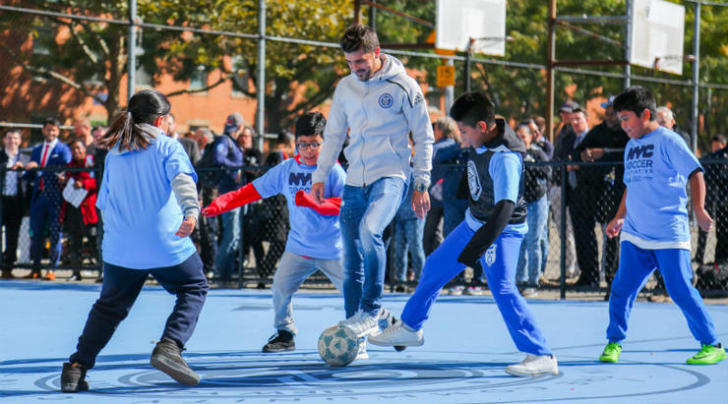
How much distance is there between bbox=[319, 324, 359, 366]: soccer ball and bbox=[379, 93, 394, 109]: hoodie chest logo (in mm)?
1337

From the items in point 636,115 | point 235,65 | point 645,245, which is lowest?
point 645,245

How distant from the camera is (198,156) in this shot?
44.4 feet

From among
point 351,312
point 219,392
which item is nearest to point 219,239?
point 351,312

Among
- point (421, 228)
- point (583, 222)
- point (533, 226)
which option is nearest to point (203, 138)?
point (421, 228)

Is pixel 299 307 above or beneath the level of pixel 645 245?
beneath

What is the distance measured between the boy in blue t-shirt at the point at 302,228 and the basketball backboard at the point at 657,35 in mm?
17245

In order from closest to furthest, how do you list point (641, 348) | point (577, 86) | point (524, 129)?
1. point (641, 348)
2. point (524, 129)
3. point (577, 86)

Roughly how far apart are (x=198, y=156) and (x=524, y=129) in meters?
4.00

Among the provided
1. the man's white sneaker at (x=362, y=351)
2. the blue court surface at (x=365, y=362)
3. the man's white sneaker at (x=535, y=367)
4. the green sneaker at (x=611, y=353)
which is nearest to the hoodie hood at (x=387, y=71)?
the man's white sneaker at (x=362, y=351)

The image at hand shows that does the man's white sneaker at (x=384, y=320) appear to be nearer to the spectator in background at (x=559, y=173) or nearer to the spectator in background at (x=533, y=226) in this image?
the spectator in background at (x=533, y=226)

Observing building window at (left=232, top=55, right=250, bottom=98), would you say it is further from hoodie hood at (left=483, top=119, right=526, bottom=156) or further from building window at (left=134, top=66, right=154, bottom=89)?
hoodie hood at (left=483, top=119, right=526, bottom=156)

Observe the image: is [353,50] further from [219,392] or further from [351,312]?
[219,392]

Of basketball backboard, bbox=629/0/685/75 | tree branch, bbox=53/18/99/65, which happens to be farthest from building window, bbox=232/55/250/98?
basketball backboard, bbox=629/0/685/75

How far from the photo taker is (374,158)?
6.60 meters
